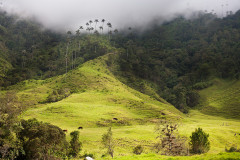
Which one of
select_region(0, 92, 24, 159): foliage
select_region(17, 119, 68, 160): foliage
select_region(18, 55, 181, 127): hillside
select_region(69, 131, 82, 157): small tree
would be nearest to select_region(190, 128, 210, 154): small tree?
select_region(69, 131, 82, 157): small tree

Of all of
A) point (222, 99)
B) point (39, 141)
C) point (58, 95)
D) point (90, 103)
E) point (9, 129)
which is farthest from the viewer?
point (222, 99)

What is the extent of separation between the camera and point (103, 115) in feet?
296

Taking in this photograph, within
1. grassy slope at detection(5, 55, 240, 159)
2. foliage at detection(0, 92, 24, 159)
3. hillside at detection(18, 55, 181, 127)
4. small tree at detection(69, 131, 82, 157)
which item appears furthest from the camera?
hillside at detection(18, 55, 181, 127)

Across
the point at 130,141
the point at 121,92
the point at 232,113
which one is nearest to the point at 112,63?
the point at 121,92

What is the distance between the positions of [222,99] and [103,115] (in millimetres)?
120684

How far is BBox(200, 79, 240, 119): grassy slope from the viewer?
456 feet

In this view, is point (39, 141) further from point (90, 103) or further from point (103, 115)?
point (90, 103)

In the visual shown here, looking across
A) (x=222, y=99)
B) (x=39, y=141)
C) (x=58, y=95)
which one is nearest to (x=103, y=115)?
(x=58, y=95)

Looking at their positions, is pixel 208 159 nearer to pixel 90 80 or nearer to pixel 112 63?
pixel 90 80

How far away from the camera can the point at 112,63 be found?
200m

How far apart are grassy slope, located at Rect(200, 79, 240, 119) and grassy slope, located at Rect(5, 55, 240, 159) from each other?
1362cm

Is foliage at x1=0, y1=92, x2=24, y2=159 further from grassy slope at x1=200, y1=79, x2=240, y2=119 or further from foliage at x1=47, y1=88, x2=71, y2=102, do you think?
grassy slope at x1=200, y1=79, x2=240, y2=119

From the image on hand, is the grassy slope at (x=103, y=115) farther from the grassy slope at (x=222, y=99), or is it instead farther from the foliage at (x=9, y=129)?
the foliage at (x=9, y=129)

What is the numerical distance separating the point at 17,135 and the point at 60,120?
168 ft
